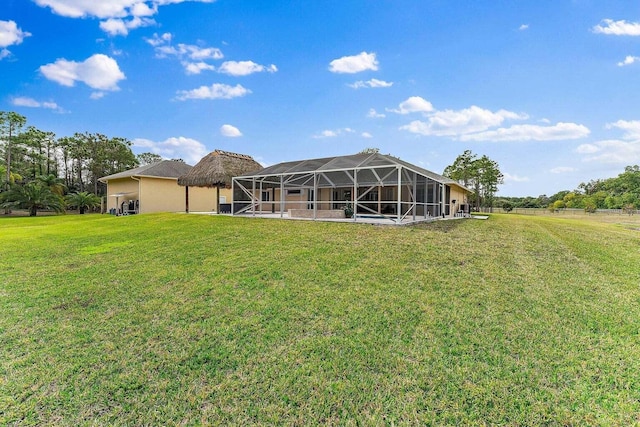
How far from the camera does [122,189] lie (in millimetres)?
25312

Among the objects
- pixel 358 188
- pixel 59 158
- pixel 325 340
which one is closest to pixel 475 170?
pixel 358 188

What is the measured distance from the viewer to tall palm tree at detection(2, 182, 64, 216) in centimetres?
2380

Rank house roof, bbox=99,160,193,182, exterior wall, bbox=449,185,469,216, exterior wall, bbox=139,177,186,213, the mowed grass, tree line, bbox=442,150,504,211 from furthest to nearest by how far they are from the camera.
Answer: tree line, bbox=442,150,504,211, house roof, bbox=99,160,193,182, exterior wall, bbox=139,177,186,213, exterior wall, bbox=449,185,469,216, the mowed grass

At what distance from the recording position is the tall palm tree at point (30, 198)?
2380 centimetres

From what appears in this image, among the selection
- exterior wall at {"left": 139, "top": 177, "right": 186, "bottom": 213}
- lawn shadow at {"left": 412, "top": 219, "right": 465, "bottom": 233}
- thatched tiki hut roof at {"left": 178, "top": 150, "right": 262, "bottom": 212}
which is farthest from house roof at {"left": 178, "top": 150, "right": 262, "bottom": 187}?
lawn shadow at {"left": 412, "top": 219, "right": 465, "bottom": 233}

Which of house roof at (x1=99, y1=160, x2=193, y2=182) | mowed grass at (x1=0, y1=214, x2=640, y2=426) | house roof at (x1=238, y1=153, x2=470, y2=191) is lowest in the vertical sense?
mowed grass at (x1=0, y1=214, x2=640, y2=426)

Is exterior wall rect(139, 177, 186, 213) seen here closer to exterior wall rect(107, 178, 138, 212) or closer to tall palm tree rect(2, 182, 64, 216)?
exterior wall rect(107, 178, 138, 212)

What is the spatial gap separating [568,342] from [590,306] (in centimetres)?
147

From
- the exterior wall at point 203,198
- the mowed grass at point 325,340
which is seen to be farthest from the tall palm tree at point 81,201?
the mowed grass at point 325,340

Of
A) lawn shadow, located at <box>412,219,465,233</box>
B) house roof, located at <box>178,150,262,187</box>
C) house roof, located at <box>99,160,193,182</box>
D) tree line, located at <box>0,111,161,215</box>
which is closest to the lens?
lawn shadow, located at <box>412,219,465,233</box>

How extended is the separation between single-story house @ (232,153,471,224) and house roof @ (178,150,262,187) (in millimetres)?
844

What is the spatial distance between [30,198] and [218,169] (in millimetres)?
18896

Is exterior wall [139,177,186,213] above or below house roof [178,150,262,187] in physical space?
below

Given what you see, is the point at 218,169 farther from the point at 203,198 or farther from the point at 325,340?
the point at 325,340
